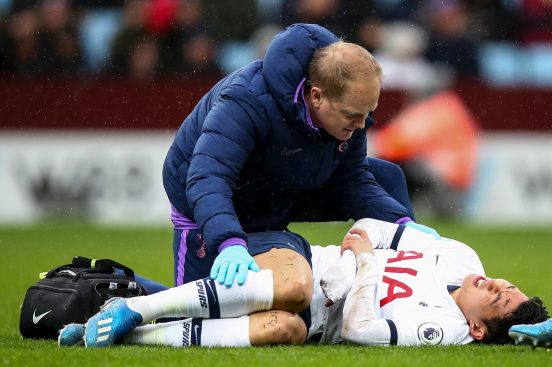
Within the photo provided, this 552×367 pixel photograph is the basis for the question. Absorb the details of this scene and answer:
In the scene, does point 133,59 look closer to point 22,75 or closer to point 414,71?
point 22,75

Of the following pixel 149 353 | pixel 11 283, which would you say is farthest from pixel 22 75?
pixel 149 353

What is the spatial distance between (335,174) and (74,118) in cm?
909

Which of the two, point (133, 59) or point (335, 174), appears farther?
point (133, 59)

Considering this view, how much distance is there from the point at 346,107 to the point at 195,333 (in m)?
1.44

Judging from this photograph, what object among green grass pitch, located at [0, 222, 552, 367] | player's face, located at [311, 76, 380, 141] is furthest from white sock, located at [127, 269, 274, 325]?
player's face, located at [311, 76, 380, 141]

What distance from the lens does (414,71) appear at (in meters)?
16.8

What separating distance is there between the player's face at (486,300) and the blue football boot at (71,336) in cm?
208

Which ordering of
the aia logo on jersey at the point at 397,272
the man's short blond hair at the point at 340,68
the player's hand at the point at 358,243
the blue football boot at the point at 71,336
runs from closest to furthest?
the man's short blond hair at the point at 340,68, the blue football boot at the point at 71,336, the aia logo on jersey at the point at 397,272, the player's hand at the point at 358,243

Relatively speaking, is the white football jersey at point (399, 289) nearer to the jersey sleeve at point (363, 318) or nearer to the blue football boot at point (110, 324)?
the jersey sleeve at point (363, 318)

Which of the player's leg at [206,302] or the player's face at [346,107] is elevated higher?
the player's face at [346,107]

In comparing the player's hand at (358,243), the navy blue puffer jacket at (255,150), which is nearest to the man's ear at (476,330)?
the player's hand at (358,243)

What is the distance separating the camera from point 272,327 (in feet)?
20.6

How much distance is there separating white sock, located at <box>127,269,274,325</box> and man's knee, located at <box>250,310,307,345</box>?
5 centimetres

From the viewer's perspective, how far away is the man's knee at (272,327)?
6290 mm
